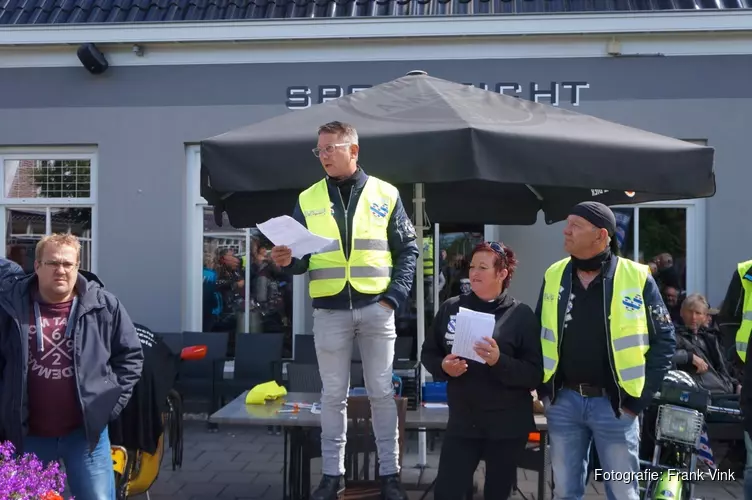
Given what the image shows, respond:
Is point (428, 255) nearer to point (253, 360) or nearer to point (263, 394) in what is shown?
point (253, 360)

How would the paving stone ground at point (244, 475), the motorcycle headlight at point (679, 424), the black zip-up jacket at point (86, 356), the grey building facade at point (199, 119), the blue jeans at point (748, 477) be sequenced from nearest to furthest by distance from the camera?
the black zip-up jacket at point (86, 356), the blue jeans at point (748, 477), the motorcycle headlight at point (679, 424), the paving stone ground at point (244, 475), the grey building facade at point (199, 119)

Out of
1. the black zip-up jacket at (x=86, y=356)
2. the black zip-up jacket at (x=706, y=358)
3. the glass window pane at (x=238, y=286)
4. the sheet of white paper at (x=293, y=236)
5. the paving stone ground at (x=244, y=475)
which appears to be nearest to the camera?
the black zip-up jacket at (x=86, y=356)

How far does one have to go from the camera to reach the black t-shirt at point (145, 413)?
4.27m

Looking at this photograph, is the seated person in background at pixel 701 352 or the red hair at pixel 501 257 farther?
the seated person in background at pixel 701 352

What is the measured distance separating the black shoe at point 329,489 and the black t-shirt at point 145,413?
111 centimetres

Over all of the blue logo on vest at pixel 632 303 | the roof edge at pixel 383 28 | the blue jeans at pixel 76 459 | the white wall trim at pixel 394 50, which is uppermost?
the roof edge at pixel 383 28

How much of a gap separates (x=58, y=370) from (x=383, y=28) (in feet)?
17.1

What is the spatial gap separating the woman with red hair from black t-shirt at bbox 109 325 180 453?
5.48 ft

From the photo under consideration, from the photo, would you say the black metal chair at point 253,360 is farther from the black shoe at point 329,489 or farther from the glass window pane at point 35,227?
the black shoe at point 329,489

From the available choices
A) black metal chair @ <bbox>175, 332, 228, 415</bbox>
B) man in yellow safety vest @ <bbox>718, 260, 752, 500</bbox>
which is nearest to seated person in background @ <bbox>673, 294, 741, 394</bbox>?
man in yellow safety vest @ <bbox>718, 260, 752, 500</bbox>

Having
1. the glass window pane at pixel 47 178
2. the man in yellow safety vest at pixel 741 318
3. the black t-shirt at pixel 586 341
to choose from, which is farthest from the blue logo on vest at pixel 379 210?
the glass window pane at pixel 47 178

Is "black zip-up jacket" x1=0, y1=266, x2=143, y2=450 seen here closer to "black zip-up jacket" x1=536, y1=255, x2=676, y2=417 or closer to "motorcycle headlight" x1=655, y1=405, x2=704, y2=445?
"black zip-up jacket" x1=536, y1=255, x2=676, y2=417

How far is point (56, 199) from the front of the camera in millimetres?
8141

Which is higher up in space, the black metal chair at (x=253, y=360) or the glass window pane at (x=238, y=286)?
the glass window pane at (x=238, y=286)
